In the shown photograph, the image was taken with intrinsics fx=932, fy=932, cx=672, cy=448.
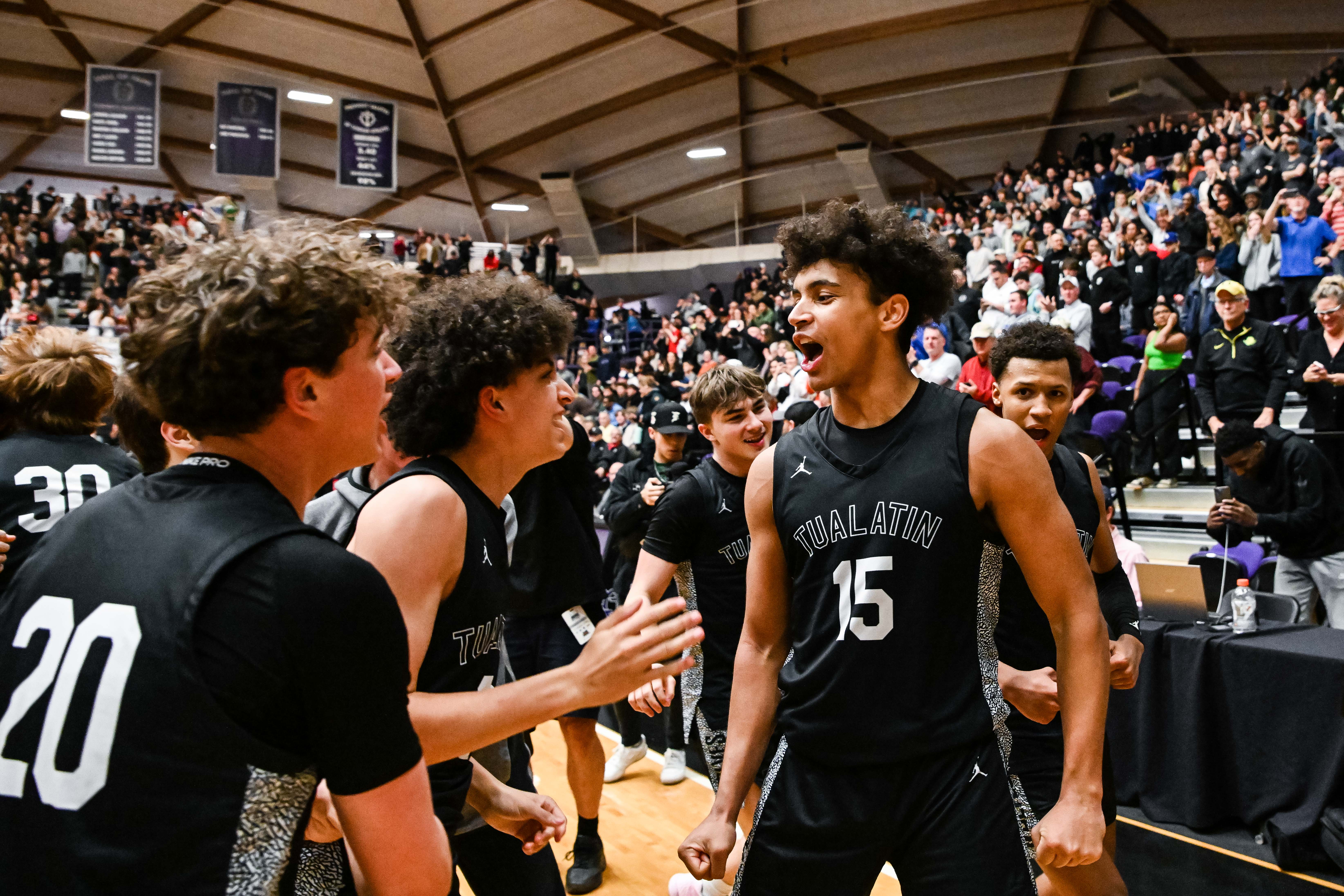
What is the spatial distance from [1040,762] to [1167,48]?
720 inches

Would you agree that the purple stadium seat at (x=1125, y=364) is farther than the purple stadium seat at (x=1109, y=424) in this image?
Yes

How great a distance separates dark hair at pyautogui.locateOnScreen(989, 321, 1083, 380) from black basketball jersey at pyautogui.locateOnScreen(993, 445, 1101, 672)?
449mm

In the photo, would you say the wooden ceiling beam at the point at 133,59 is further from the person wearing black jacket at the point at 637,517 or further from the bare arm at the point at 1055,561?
the bare arm at the point at 1055,561

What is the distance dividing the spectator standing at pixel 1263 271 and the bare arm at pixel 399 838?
9819mm

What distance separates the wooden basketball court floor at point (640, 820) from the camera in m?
4.04

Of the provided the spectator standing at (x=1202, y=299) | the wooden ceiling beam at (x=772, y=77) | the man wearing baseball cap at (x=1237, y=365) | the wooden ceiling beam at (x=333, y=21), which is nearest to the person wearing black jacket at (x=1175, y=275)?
the spectator standing at (x=1202, y=299)

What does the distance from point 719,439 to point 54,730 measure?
2665mm

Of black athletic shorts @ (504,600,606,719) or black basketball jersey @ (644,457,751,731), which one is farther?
black athletic shorts @ (504,600,606,719)

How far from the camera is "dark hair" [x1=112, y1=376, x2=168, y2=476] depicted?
112 inches

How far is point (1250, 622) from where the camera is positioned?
4.20m

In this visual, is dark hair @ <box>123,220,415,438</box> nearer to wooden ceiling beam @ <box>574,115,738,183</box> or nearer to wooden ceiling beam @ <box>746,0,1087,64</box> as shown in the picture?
wooden ceiling beam @ <box>746,0,1087,64</box>

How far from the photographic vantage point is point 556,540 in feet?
13.7

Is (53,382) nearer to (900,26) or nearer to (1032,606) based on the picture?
(1032,606)

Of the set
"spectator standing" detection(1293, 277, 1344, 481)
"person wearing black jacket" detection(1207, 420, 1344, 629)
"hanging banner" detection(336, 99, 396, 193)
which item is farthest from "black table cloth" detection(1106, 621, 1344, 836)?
"hanging banner" detection(336, 99, 396, 193)
